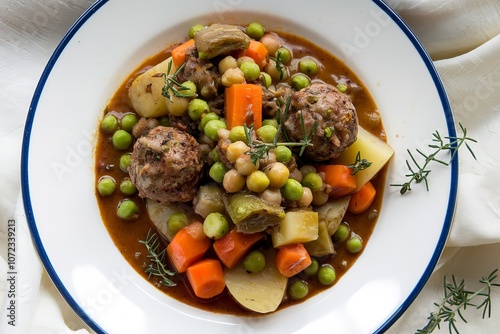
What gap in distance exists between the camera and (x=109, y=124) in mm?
4988

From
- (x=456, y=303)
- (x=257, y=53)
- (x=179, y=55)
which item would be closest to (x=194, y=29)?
(x=179, y=55)

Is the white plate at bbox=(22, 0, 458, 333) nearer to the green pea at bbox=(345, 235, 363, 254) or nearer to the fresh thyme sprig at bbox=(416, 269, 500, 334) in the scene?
the green pea at bbox=(345, 235, 363, 254)

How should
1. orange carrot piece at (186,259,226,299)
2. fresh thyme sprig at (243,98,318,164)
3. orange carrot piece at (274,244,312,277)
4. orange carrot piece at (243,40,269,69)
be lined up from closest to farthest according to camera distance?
fresh thyme sprig at (243,98,318,164) < orange carrot piece at (274,244,312,277) < orange carrot piece at (186,259,226,299) < orange carrot piece at (243,40,269,69)

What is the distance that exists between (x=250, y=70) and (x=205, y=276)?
5.46 feet

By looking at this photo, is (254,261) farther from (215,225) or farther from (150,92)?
(150,92)

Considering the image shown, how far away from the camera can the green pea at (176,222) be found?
471 cm

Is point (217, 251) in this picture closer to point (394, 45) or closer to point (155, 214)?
point (155, 214)

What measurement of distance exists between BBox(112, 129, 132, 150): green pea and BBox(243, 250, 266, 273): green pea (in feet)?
4.56

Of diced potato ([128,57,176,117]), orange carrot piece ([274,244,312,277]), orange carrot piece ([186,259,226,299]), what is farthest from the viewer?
diced potato ([128,57,176,117])

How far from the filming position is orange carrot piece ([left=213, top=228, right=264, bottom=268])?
4.58m

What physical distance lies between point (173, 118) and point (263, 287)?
1537 millimetres

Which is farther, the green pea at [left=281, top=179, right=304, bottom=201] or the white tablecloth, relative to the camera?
the white tablecloth

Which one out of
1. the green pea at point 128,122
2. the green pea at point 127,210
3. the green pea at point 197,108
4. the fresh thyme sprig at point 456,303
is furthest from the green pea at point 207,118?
the fresh thyme sprig at point 456,303

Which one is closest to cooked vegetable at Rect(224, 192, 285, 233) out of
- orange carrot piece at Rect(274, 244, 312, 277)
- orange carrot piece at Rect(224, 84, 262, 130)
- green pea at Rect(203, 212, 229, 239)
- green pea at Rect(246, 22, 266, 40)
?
green pea at Rect(203, 212, 229, 239)
